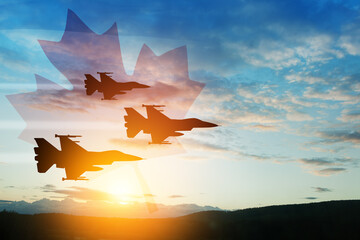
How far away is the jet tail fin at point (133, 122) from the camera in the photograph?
97.2 ft

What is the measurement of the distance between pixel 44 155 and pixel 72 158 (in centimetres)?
290

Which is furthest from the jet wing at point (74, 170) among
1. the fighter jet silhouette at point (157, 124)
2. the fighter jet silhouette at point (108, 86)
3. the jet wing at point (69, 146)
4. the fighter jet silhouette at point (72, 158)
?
the fighter jet silhouette at point (108, 86)

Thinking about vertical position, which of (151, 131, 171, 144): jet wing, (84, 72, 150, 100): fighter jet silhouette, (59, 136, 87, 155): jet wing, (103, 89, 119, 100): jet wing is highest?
(84, 72, 150, 100): fighter jet silhouette

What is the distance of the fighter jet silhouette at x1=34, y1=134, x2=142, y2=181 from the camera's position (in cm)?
2952

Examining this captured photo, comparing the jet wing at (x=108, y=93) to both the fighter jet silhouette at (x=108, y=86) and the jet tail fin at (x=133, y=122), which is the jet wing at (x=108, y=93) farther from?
the jet tail fin at (x=133, y=122)

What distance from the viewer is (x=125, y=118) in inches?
1201

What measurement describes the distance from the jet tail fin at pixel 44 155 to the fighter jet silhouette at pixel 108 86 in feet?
23.8

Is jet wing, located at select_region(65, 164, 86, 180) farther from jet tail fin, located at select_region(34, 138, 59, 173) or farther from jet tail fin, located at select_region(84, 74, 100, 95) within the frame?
jet tail fin, located at select_region(84, 74, 100, 95)

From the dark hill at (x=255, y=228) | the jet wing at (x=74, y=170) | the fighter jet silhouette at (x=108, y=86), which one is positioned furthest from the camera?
the dark hill at (x=255, y=228)

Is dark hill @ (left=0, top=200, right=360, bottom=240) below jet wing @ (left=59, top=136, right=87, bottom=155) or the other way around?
below

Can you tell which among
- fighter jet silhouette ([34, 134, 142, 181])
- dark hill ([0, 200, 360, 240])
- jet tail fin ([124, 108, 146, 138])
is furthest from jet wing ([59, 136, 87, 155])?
dark hill ([0, 200, 360, 240])

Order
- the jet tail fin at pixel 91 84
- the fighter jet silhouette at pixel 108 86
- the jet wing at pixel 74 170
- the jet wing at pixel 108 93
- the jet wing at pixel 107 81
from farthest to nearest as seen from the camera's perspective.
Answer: the jet tail fin at pixel 91 84, the jet wing at pixel 107 81, the fighter jet silhouette at pixel 108 86, the jet wing at pixel 108 93, the jet wing at pixel 74 170

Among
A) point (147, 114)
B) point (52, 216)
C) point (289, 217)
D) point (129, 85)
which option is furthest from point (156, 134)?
point (52, 216)

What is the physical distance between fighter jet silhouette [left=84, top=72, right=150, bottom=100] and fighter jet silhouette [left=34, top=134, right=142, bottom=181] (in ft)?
20.3
